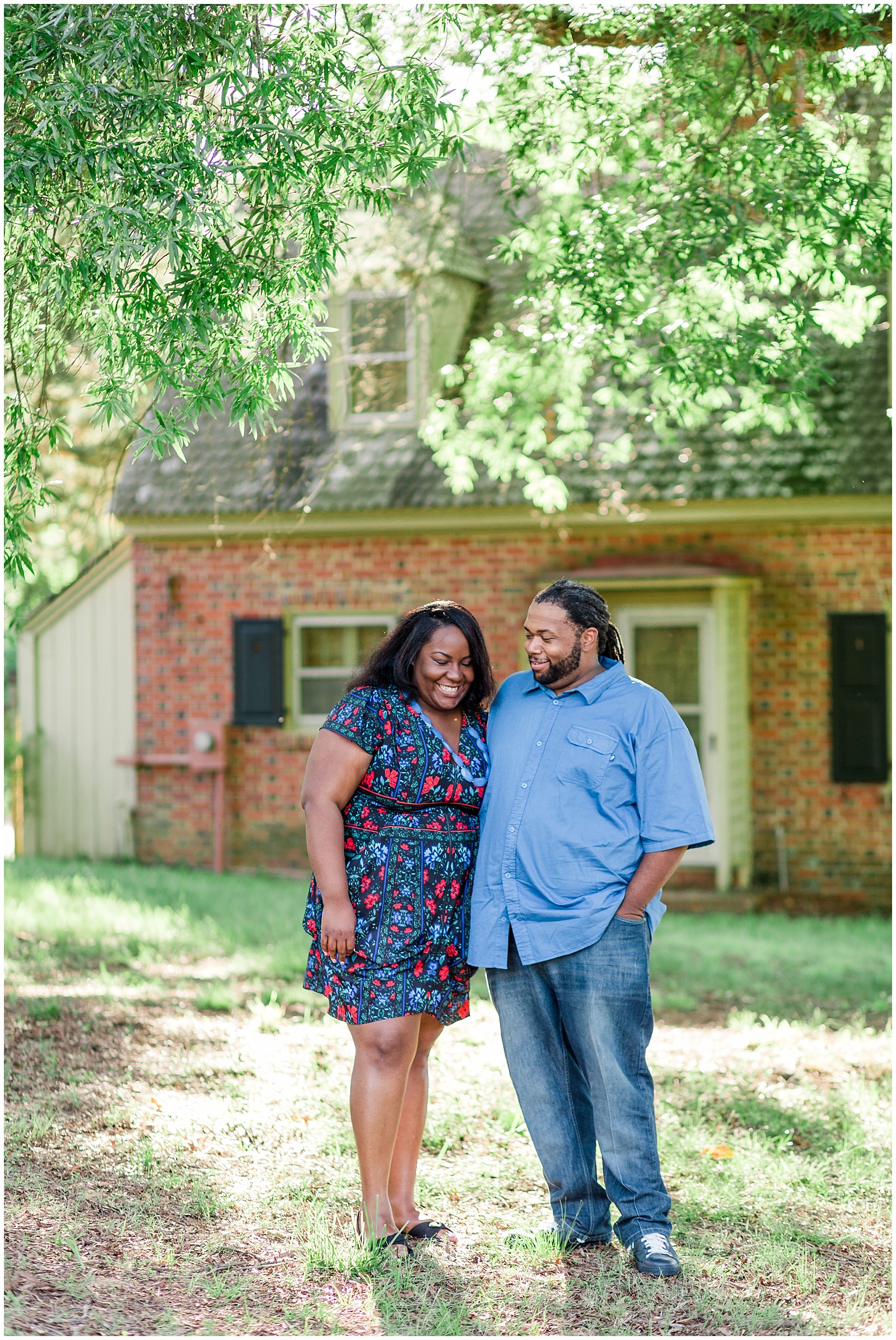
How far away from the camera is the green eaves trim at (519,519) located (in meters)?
10.6

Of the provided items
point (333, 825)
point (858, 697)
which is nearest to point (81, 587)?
point (858, 697)

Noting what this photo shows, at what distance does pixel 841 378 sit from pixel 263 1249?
9008mm


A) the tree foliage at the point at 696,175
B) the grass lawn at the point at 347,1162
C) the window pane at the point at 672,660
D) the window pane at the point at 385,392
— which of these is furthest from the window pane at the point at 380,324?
the grass lawn at the point at 347,1162

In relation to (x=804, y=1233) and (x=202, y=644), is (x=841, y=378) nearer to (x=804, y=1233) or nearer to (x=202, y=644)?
(x=202, y=644)

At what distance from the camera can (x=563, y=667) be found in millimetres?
3809

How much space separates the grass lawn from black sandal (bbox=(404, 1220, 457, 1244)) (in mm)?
56

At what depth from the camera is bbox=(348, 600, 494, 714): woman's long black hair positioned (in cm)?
384

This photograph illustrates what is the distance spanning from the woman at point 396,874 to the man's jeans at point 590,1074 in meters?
0.24

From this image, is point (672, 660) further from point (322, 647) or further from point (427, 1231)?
point (427, 1231)

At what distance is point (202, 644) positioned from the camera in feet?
40.5

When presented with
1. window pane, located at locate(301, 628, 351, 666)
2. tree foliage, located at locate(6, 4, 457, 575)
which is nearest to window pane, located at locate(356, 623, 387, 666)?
window pane, located at locate(301, 628, 351, 666)

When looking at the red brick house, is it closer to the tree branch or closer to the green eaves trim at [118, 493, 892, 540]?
the green eaves trim at [118, 493, 892, 540]

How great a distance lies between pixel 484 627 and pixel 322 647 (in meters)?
1.57

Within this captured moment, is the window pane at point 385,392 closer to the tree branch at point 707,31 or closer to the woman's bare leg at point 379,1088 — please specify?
the tree branch at point 707,31
